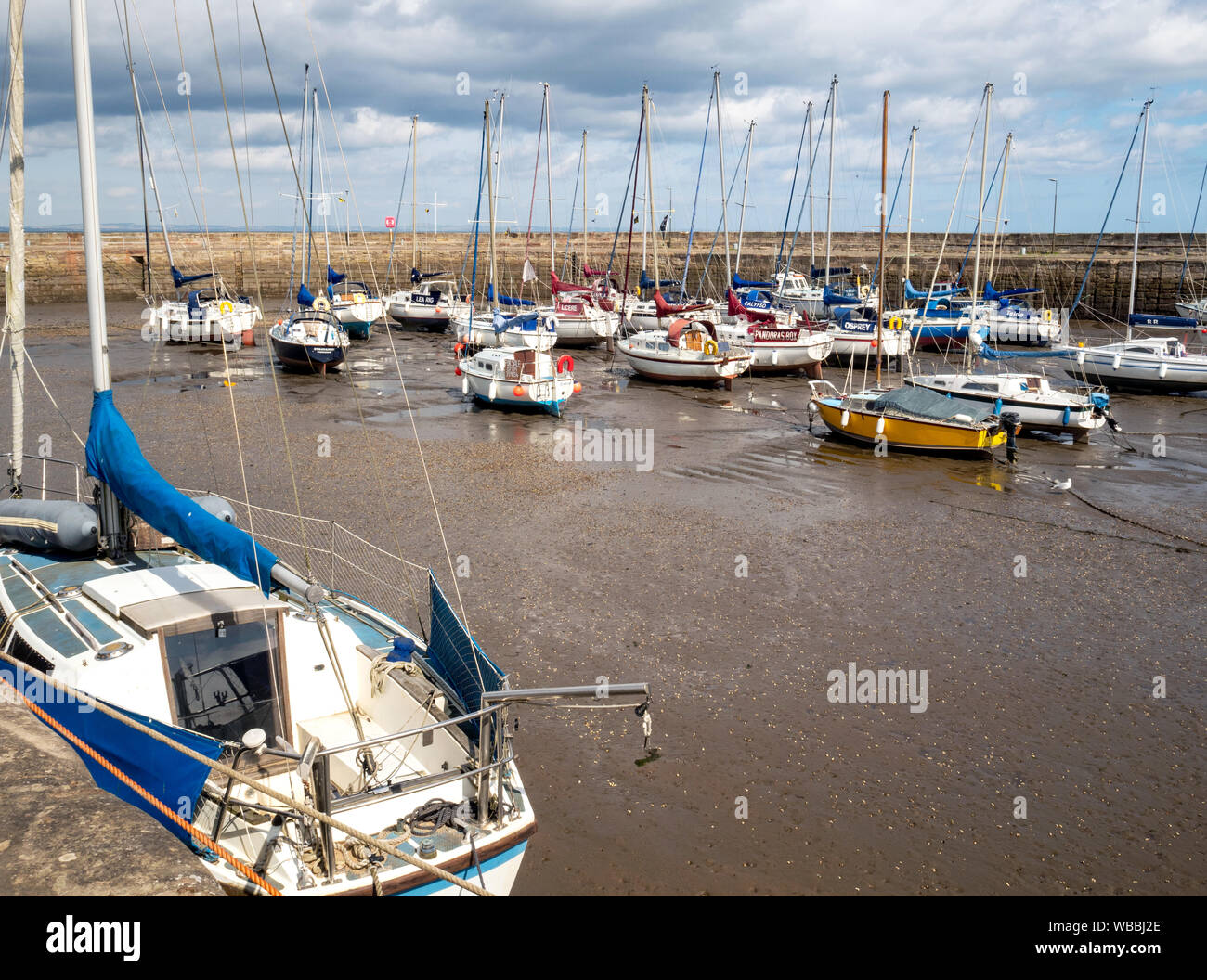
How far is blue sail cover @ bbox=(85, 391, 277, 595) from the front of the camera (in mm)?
7543

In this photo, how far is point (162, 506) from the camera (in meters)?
8.09

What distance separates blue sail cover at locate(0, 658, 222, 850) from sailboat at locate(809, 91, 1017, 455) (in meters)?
19.9

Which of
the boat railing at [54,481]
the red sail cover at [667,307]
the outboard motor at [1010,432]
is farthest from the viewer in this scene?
the red sail cover at [667,307]

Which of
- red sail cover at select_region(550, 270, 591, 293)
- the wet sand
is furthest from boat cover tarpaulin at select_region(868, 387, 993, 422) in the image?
red sail cover at select_region(550, 270, 591, 293)

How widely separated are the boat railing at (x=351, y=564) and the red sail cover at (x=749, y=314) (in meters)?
26.2

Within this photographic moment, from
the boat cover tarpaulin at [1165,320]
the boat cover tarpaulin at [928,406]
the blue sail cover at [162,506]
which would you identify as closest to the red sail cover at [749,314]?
the boat cover tarpaulin at [928,406]

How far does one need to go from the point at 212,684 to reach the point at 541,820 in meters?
3.14

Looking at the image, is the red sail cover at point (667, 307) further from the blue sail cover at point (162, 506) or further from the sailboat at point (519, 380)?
the blue sail cover at point (162, 506)

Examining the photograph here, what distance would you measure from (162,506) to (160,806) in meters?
3.01

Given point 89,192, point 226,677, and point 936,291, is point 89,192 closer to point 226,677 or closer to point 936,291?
point 226,677

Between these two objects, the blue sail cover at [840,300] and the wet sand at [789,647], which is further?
the blue sail cover at [840,300]

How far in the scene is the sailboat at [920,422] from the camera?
22.7 meters

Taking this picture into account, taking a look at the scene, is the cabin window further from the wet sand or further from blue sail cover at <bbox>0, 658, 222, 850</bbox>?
the wet sand
